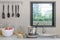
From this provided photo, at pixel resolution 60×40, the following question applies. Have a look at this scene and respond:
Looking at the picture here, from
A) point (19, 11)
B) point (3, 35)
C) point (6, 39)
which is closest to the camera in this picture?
point (6, 39)

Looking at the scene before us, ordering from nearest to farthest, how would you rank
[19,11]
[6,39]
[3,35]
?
[6,39]
[3,35]
[19,11]

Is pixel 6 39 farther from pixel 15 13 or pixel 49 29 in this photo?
pixel 49 29

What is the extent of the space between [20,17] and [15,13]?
128 mm

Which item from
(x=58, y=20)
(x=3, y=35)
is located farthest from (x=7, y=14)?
(x=58, y=20)

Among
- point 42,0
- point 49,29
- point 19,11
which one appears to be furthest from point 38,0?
point 49,29

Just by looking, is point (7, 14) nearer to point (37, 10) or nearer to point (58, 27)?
point (37, 10)

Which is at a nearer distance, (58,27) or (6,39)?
(6,39)

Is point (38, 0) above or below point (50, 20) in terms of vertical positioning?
above

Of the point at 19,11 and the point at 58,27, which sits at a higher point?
the point at 19,11

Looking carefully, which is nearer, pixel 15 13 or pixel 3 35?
pixel 3 35

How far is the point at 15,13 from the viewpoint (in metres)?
2.76

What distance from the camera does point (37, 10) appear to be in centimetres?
289

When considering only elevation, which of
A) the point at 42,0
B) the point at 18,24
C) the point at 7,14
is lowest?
the point at 18,24

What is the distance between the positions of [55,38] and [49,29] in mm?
627
